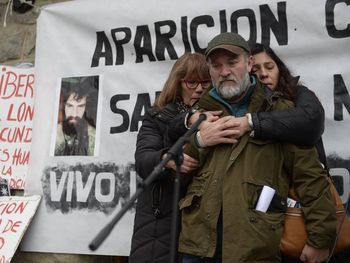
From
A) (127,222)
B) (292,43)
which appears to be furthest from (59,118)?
(292,43)

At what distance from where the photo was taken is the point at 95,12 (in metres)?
3.29

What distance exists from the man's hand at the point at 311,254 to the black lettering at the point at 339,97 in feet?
3.05

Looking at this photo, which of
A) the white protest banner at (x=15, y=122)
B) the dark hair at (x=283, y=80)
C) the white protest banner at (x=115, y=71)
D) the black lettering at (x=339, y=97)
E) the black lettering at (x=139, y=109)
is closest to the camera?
the dark hair at (x=283, y=80)

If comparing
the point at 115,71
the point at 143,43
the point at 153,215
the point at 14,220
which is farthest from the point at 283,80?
the point at 14,220

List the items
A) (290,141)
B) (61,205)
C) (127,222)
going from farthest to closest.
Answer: (61,205) → (127,222) → (290,141)

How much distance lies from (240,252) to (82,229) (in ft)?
5.12

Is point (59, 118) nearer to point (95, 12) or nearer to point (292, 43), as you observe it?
point (95, 12)

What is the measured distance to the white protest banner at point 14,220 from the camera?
320 centimetres

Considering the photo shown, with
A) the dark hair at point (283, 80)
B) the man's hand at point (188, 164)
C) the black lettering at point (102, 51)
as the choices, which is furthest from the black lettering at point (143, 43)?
the man's hand at point (188, 164)

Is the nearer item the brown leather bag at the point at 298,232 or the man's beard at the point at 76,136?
the brown leather bag at the point at 298,232

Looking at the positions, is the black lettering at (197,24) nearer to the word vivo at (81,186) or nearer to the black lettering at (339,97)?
the black lettering at (339,97)

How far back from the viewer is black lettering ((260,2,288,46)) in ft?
9.05

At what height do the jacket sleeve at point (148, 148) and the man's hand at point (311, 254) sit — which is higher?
the jacket sleeve at point (148, 148)

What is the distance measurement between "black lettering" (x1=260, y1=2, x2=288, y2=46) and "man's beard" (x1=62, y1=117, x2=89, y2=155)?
1.20 metres
